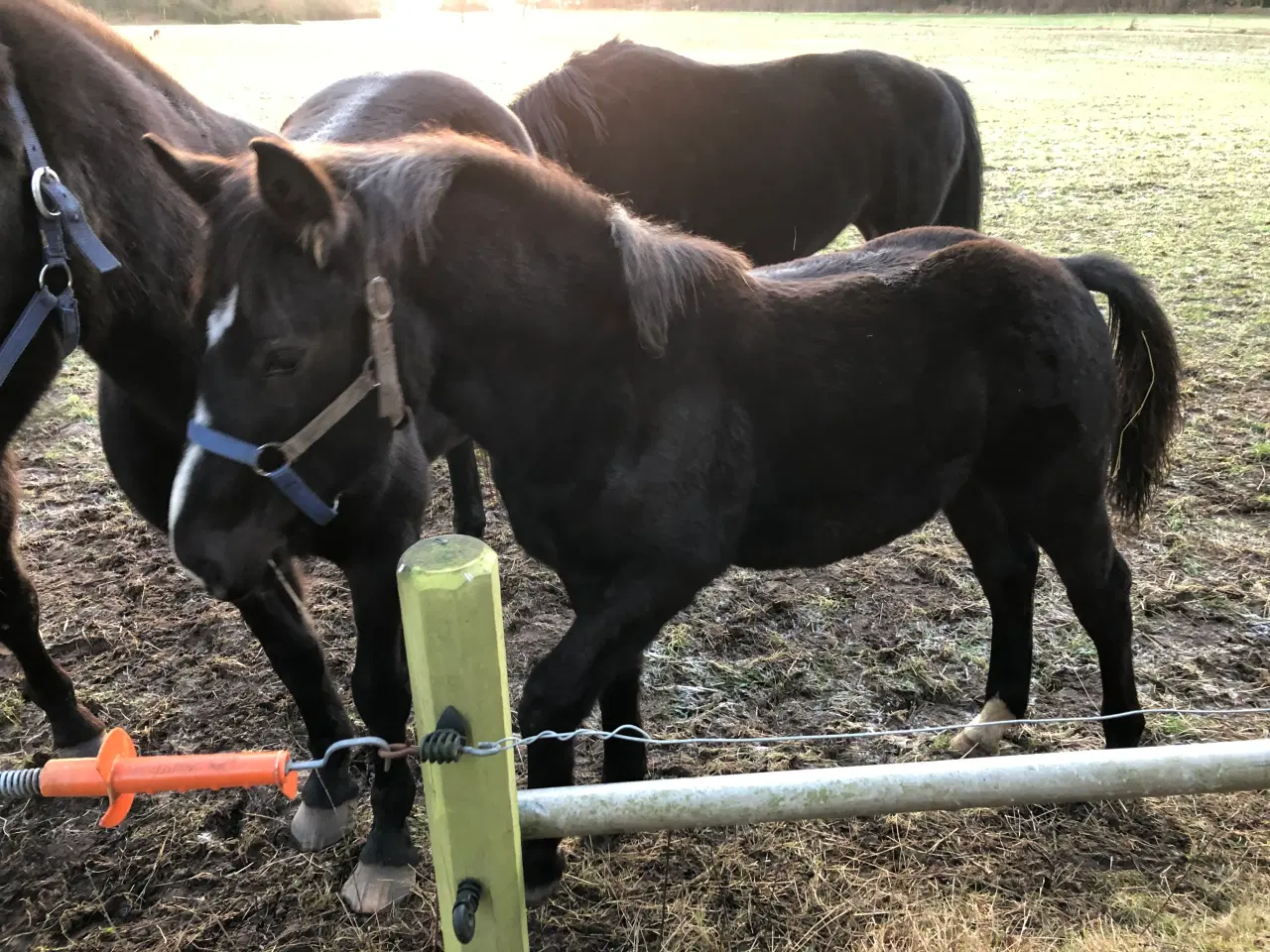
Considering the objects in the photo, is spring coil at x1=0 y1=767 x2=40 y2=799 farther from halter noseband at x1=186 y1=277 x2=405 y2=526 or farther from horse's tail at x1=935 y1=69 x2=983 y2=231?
horse's tail at x1=935 y1=69 x2=983 y2=231

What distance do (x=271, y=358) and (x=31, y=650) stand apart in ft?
5.61

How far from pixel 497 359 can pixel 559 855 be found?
4.00ft

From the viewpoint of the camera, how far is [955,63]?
20781 millimetres

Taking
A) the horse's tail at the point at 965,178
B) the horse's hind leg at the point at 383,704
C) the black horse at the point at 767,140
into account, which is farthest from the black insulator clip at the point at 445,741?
the horse's tail at the point at 965,178

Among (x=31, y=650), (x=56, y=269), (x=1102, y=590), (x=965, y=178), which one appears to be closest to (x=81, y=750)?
(x=31, y=650)

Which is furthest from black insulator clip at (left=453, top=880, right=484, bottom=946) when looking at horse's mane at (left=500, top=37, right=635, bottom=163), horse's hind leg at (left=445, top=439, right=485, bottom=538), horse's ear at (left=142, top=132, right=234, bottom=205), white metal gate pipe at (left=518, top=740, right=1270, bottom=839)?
horse's mane at (left=500, top=37, right=635, bottom=163)

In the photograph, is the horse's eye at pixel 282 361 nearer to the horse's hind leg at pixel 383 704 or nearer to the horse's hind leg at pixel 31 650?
the horse's hind leg at pixel 383 704

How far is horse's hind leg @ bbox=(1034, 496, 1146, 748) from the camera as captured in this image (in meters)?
2.17

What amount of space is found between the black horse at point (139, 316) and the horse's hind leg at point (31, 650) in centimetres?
1

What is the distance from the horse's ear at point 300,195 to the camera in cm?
125

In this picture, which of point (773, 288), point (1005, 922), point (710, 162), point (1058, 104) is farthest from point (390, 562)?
point (1058, 104)

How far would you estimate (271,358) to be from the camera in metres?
1.39

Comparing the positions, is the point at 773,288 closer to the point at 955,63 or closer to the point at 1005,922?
the point at 1005,922

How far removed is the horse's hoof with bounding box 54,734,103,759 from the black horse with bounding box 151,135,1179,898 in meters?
1.41
